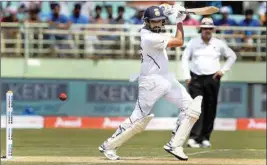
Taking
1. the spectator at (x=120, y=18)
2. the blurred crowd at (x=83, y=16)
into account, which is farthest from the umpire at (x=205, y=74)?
the spectator at (x=120, y=18)

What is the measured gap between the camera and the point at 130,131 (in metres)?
9.57

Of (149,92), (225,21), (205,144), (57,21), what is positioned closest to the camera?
(149,92)

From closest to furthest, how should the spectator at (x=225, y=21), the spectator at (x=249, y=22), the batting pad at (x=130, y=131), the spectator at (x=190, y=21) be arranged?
the batting pad at (x=130, y=131) → the spectator at (x=190, y=21) → the spectator at (x=249, y=22) → the spectator at (x=225, y=21)

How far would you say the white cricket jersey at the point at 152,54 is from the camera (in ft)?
31.1

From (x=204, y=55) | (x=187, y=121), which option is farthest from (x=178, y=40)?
(x=204, y=55)

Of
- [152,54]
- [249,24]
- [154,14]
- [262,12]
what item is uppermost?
[154,14]

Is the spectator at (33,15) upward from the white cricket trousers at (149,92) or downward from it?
upward

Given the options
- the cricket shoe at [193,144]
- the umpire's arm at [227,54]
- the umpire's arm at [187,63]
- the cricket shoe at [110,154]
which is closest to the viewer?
the cricket shoe at [110,154]

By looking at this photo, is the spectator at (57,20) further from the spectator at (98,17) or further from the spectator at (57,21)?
the spectator at (98,17)

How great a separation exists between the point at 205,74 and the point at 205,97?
0.39m

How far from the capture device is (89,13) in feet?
67.0

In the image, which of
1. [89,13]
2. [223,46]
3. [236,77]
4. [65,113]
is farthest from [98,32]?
[223,46]

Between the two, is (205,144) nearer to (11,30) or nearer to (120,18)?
(120,18)

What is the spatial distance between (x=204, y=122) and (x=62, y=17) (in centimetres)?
780
